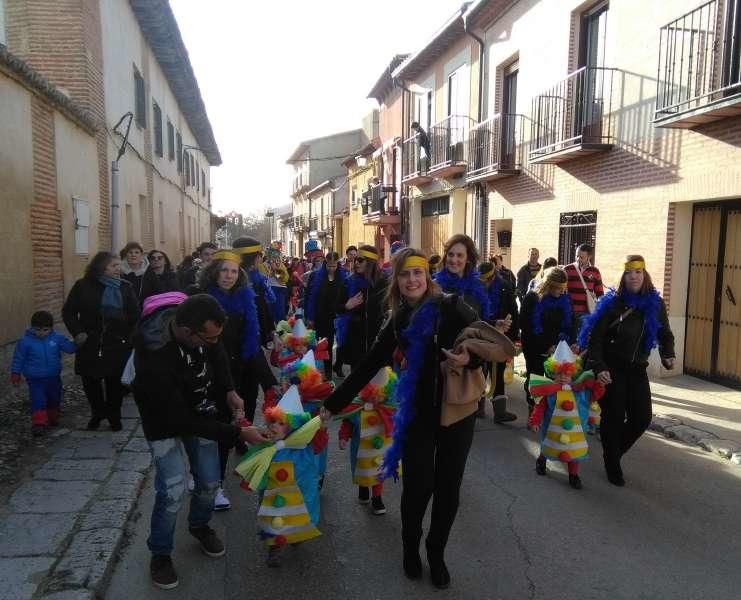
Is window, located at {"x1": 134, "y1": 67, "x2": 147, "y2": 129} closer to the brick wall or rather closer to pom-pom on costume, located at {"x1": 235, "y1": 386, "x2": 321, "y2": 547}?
the brick wall

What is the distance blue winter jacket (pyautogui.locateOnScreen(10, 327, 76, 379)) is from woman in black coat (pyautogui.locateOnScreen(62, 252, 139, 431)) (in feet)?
0.68

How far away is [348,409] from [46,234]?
18.6 feet

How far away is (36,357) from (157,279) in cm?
192

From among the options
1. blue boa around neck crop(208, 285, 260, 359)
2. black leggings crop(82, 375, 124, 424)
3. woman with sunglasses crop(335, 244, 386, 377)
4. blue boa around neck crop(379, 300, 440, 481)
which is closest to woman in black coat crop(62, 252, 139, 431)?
black leggings crop(82, 375, 124, 424)

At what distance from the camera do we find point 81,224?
9266mm

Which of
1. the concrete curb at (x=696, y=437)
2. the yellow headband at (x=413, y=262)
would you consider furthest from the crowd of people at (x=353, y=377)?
the concrete curb at (x=696, y=437)

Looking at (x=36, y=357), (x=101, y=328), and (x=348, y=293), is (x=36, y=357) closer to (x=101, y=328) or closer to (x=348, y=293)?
(x=101, y=328)

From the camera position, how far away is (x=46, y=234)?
786 centimetres

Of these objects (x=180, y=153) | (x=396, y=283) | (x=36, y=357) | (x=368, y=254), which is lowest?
(x=36, y=357)

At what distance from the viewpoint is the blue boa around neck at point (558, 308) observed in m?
6.31

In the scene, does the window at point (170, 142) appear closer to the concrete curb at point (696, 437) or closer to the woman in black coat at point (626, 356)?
the concrete curb at point (696, 437)

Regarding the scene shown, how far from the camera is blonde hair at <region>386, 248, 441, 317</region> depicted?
3.36 metres

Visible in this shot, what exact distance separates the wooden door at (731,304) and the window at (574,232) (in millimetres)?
2448

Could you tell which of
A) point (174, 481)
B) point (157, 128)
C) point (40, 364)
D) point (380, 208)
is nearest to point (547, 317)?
point (174, 481)
